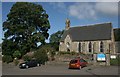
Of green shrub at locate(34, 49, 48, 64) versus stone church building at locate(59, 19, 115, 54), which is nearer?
green shrub at locate(34, 49, 48, 64)

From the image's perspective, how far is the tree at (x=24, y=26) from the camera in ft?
171

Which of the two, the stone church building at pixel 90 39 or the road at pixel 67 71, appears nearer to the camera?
the road at pixel 67 71

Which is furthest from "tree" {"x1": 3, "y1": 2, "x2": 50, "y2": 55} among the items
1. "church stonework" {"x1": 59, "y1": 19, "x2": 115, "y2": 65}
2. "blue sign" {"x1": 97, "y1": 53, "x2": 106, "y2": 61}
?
"blue sign" {"x1": 97, "y1": 53, "x2": 106, "y2": 61}

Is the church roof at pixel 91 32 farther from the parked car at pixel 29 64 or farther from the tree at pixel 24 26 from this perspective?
the parked car at pixel 29 64

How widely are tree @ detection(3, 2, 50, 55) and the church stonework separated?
9188mm

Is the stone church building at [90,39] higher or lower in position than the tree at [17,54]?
higher

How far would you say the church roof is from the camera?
54.1 metres

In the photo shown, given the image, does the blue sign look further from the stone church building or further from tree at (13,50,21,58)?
tree at (13,50,21,58)

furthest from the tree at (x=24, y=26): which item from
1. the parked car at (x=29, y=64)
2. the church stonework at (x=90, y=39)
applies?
the parked car at (x=29, y=64)

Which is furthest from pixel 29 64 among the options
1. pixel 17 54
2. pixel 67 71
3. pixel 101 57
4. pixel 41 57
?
pixel 17 54

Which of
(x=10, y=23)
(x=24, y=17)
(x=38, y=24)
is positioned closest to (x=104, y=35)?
(x=38, y=24)

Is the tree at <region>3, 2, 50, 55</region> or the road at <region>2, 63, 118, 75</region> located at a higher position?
the tree at <region>3, 2, 50, 55</region>

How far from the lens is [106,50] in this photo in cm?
5272

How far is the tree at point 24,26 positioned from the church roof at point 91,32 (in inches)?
404
